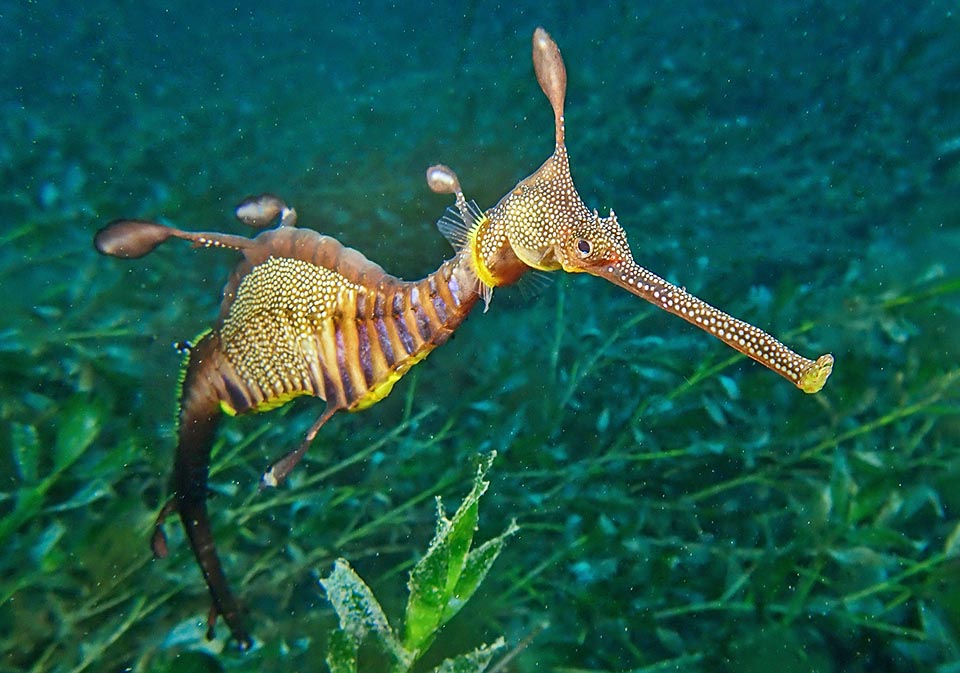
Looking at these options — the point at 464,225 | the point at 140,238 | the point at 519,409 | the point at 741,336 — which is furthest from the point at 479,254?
the point at 519,409

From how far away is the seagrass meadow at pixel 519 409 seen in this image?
10.2ft

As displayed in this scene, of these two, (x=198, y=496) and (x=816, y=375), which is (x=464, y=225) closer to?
(x=816, y=375)

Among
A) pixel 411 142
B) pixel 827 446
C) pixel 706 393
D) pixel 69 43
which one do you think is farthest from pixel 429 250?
pixel 69 43

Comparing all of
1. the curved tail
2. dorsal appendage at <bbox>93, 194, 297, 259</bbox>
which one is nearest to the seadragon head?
dorsal appendage at <bbox>93, 194, 297, 259</bbox>

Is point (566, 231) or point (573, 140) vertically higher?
point (573, 140)

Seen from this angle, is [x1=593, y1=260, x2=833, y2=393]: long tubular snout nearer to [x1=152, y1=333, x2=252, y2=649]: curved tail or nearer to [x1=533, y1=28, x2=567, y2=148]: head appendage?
[x1=533, y1=28, x2=567, y2=148]: head appendage

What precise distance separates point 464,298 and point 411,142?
10.3ft

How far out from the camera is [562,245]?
2080 mm

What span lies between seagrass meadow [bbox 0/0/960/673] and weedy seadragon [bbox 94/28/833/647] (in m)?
0.30

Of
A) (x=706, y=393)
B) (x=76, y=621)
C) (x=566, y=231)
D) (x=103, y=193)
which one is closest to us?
(x=566, y=231)

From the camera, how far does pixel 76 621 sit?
294 cm

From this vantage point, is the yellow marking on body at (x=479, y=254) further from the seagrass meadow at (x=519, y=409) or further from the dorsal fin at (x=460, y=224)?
the seagrass meadow at (x=519, y=409)

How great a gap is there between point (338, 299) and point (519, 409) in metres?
1.63

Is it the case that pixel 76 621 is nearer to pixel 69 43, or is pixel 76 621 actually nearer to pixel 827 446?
pixel 827 446
